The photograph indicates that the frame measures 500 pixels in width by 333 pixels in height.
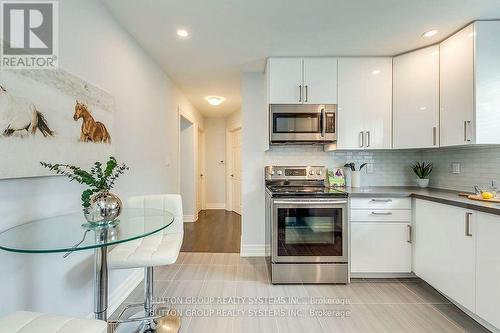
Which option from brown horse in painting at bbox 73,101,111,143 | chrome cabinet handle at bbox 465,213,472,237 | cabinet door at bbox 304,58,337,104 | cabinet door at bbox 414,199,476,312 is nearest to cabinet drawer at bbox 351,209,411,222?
cabinet door at bbox 414,199,476,312

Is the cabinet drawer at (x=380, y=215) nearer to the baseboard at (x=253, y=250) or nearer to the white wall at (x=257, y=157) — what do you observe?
the white wall at (x=257, y=157)

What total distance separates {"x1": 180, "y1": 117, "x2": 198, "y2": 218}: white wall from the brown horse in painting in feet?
9.63

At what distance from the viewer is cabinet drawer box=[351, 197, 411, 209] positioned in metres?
2.35

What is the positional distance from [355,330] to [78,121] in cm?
240

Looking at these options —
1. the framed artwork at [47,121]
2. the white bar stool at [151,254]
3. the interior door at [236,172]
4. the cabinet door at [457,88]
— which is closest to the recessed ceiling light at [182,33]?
the framed artwork at [47,121]

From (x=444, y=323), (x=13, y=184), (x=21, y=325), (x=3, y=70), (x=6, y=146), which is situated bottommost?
(x=444, y=323)

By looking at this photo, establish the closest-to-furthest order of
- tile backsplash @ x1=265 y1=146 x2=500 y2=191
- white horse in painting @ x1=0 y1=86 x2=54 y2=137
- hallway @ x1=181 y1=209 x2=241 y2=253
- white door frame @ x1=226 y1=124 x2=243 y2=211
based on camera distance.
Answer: white horse in painting @ x1=0 y1=86 x2=54 y2=137 → tile backsplash @ x1=265 y1=146 x2=500 y2=191 → hallway @ x1=181 y1=209 x2=241 y2=253 → white door frame @ x1=226 y1=124 x2=243 y2=211

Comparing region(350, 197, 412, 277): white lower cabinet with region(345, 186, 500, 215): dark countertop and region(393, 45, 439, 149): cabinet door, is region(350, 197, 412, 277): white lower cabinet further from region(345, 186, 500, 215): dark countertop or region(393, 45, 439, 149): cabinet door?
region(393, 45, 439, 149): cabinet door

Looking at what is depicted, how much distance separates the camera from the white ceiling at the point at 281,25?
177 cm

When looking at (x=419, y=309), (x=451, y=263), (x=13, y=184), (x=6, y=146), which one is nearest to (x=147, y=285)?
(x=13, y=184)

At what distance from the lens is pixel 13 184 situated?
3.77 ft

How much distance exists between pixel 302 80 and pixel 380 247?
1928 millimetres

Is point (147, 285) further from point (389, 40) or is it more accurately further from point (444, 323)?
point (389, 40)

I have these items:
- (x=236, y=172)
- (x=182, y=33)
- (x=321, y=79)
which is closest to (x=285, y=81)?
(x=321, y=79)
